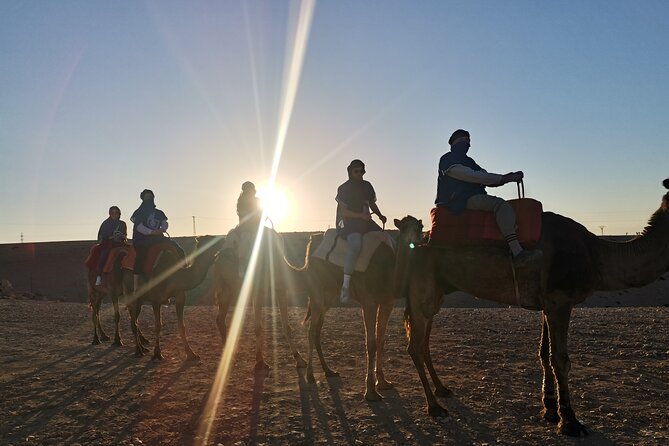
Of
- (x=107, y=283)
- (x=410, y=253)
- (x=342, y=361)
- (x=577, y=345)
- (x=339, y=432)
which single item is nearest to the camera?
(x=339, y=432)

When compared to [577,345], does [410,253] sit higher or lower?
higher

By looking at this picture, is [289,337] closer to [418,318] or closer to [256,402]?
[256,402]

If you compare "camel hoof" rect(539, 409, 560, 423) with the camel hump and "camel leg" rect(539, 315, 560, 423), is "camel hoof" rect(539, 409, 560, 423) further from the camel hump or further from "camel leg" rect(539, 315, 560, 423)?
the camel hump

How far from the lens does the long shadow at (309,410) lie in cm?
614

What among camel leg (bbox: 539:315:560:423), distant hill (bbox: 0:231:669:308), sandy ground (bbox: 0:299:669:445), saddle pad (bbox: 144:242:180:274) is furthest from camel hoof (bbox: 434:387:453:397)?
distant hill (bbox: 0:231:669:308)

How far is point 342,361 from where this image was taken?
33.7ft

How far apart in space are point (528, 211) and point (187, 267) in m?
7.26

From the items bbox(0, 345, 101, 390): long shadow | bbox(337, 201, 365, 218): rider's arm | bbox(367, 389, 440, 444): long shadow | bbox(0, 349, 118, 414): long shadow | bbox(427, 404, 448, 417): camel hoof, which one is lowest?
bbox(367, 389, 440, 444): long shadow

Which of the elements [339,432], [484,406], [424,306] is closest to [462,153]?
[424,306]

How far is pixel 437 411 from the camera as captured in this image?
22.0 feet

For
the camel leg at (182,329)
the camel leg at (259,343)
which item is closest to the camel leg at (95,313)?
the camel leg at (182,329)

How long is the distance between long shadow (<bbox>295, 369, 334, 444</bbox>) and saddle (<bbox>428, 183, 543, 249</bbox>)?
8.51ft

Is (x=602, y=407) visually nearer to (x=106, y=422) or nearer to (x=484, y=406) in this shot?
(x=484, y=406)

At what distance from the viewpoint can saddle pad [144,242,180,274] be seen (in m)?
11.5
